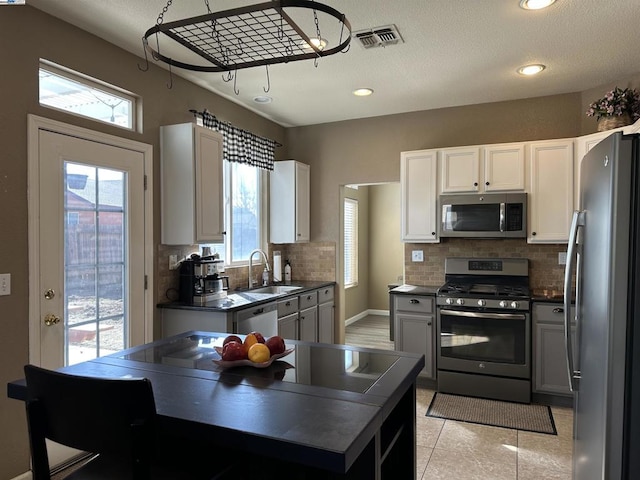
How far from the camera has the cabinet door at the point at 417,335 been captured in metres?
4.14

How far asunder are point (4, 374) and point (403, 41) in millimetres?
3180

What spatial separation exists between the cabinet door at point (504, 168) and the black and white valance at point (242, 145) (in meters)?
2.26

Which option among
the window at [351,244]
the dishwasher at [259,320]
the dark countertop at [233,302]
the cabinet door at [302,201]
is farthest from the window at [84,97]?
the window at [351,244]

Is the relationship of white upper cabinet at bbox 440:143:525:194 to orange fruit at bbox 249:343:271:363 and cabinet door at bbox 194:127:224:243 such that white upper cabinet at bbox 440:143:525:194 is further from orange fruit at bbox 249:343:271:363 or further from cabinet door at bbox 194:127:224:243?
orange fruit at bbox 249:343:271:363

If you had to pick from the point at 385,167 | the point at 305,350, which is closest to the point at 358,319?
the point at 385,167

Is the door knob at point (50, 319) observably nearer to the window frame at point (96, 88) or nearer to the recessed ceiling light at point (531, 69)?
the window frame at point (96, 88)

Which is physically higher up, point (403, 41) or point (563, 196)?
point (403, 41)

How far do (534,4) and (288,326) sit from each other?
10.2 feet

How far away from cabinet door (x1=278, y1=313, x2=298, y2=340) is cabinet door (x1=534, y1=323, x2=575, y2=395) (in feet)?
7.04

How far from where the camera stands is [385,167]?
4.98m

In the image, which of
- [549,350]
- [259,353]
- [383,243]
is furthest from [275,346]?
[383,243]

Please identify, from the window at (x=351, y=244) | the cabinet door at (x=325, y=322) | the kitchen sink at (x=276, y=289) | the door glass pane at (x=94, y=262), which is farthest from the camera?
the window at (x=351, y=244)

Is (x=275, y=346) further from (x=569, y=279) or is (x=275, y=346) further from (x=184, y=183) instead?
(x=184, y=183)

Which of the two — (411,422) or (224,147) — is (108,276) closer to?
(224,147)
